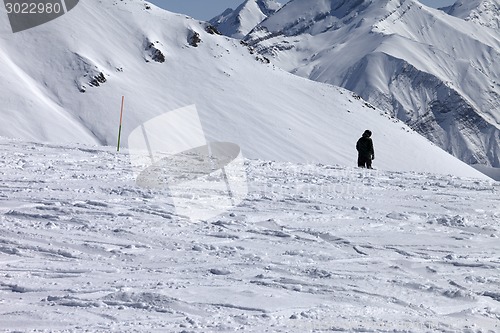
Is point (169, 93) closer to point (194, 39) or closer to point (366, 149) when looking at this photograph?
point (194, 39)

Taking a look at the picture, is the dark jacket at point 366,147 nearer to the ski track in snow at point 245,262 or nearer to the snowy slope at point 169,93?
the ski track in snow at point 245,262

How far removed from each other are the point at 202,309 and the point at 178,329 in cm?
51

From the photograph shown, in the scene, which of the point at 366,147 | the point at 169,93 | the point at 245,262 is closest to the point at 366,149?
the point at 366,147

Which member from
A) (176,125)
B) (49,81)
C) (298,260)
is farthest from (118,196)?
(49,81)

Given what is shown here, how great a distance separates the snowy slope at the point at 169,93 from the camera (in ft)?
171

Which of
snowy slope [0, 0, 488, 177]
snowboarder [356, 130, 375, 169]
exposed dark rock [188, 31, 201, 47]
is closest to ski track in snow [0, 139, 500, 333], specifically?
snowboarder [356, 130, 375, 169]

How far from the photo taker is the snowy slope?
171 feet

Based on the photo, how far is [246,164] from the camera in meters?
18.2

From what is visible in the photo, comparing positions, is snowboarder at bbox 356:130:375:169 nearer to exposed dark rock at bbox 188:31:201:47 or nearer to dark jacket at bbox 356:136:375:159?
dark jacket at bbox 356:136:375:159

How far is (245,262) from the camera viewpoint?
276 inches

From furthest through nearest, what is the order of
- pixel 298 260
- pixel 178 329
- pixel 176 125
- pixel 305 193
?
pixel 176 125
pixel 305 193
pixel 298 260
pixel 178 329

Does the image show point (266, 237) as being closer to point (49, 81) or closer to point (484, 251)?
point (484, 251)

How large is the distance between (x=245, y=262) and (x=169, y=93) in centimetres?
5764

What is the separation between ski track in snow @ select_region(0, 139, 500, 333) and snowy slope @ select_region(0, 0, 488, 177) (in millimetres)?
35273
